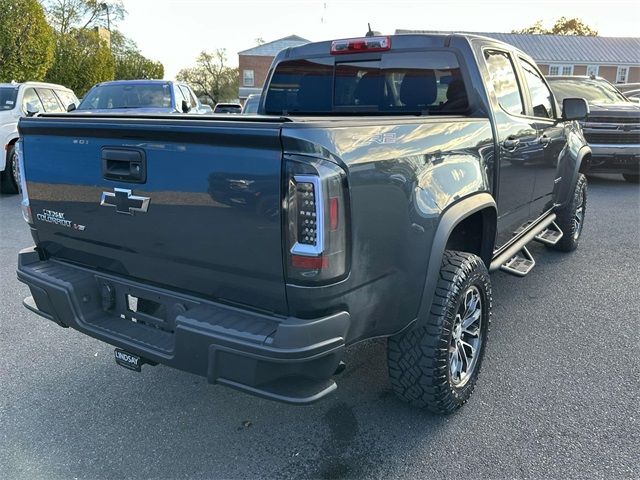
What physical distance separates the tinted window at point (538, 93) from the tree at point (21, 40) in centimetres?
1900

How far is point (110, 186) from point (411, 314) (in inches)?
59.9

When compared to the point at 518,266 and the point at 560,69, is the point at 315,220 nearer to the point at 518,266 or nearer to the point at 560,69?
the point at 518,266

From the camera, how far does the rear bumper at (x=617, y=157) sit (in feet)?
32.5

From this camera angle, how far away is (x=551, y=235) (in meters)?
5.31

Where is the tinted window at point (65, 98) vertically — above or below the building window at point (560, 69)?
below

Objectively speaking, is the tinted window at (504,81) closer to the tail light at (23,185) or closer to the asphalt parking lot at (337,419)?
the asphalt parking lot at (337,419)

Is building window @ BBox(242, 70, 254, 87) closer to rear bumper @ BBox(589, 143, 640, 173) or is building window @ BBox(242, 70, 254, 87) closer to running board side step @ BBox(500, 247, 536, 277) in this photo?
rear bumper @ BBox(589, 143, 640, 173)

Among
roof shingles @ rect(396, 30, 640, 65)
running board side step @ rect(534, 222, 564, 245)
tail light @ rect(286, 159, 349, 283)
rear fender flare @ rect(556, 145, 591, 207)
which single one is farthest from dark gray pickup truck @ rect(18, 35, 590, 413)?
roof shingles @ rect(396, 30, 640, 65)

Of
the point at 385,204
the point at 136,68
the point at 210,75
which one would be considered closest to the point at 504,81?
the point at 385,204

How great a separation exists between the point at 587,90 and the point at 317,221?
1106cm

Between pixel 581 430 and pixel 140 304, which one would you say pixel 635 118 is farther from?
pixel 140 304

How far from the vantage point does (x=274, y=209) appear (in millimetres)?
2041

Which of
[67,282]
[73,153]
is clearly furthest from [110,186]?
[67,282]

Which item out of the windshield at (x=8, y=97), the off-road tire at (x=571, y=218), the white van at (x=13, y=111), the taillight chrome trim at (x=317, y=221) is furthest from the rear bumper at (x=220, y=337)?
the windshield at (x=8, y=97)
